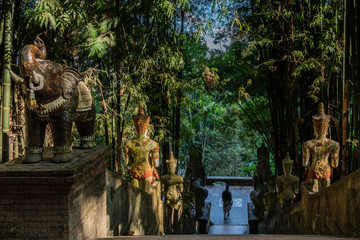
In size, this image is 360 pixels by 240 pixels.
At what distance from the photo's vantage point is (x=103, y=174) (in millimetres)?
2529

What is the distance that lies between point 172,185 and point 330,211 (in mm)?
2465

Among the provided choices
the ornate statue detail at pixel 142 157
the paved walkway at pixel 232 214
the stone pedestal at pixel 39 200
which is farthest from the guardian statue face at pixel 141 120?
the paved walkway at pixel 232 214

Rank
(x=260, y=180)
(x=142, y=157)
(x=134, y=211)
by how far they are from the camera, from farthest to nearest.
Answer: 1. (x=260, y=180)
2. (x=142, y=157)
3. (x=134, y=211)

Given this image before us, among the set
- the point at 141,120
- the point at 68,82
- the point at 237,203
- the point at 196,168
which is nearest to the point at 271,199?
the point at 196,168

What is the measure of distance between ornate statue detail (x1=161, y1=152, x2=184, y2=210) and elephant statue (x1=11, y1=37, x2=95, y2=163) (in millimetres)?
2929

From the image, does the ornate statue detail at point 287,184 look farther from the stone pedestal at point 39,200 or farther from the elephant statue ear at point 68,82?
the stone pedestal at point 39,200

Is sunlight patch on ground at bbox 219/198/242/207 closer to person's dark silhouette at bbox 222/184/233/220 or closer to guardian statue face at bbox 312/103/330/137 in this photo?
person's dark silhouette at bbox 222/184/233/220

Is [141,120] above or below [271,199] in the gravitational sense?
above

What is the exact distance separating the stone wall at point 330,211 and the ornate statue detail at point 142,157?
5.65 ft

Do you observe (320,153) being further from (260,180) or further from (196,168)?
(196,168)

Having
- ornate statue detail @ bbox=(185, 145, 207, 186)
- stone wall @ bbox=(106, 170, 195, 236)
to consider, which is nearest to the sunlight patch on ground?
ornate statue detail @ bbox=(185, 145, 207, 186)

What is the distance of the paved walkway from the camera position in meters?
7.75

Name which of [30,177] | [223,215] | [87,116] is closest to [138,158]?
[87,116]

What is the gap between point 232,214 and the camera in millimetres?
8953
